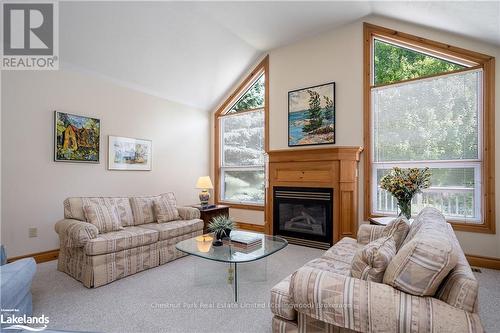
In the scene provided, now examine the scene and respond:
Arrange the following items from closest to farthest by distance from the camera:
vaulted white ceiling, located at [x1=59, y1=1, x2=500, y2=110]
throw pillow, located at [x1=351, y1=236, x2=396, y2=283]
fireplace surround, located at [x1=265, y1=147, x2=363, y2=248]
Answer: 1. throw pillow, located at [x1=351, y1=236, x2=396, y2=283]
2. vaulted white ceiling, located at [x1=59, y1=1, x2=500, y2=110]
3. fireplace surround, located at [x1=265, y1=147, x2=363, y2=248]

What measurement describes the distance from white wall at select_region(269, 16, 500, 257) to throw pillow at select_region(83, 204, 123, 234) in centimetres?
292

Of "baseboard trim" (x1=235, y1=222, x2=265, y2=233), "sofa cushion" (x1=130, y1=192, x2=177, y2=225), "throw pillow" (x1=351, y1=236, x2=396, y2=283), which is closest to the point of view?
"throw pillow" (x1=351, y1=236, x2=396, y2=283)

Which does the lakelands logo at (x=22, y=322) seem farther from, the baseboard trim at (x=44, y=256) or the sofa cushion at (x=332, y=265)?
the sofa cushion at (x=332, y=265)

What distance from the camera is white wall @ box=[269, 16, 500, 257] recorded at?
3.18 m

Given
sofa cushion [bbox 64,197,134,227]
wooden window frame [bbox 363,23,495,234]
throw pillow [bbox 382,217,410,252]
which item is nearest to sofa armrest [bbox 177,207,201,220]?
sofa cushion [bbox 64,197,134,227]

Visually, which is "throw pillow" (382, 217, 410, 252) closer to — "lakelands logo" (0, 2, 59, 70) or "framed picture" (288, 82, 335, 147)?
"framed picture" (288, 82, 335, 147)

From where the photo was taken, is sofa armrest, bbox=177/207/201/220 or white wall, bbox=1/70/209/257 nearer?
white wall, bbox=1/70/209/257

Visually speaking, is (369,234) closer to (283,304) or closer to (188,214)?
(283,304)

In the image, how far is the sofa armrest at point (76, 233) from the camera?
8.43 ft

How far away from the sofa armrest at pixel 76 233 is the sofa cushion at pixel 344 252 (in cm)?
238

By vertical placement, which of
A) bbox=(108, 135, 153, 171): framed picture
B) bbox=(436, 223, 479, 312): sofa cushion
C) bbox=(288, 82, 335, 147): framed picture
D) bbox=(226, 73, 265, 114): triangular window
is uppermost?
bbox=(226, 73, 265, 114): triangular window

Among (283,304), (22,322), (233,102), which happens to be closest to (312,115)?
(233,102)

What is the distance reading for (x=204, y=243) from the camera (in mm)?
2791

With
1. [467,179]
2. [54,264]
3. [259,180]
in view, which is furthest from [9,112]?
[467,179]
